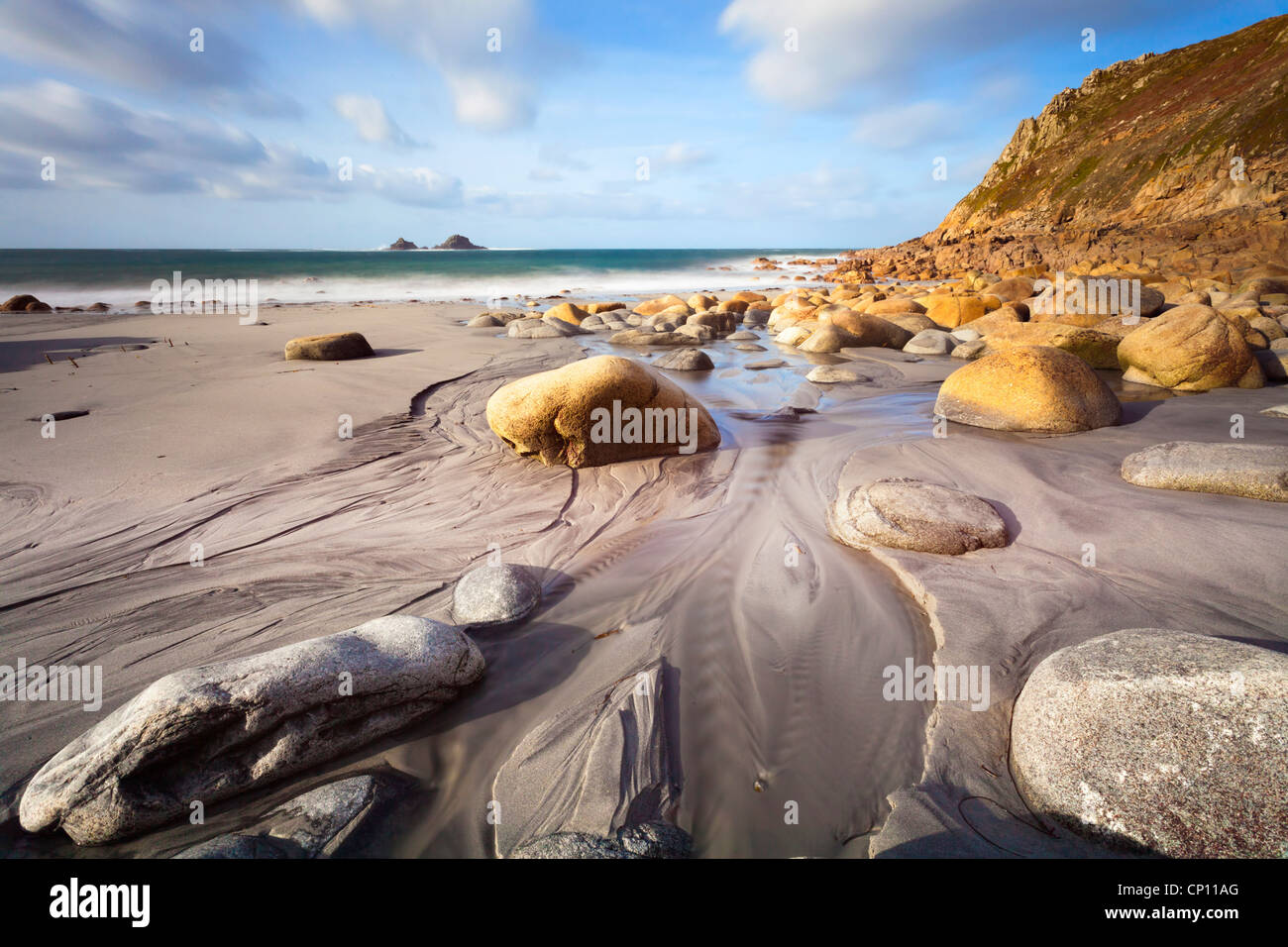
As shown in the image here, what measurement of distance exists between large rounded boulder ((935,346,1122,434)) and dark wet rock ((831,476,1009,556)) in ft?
7.69

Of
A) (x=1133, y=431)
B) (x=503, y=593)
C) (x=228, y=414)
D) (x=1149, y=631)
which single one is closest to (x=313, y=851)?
(x=503, y=593)

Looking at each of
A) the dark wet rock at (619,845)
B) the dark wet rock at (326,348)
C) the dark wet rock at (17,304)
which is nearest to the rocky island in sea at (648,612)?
the dark wet rock at (619,845)

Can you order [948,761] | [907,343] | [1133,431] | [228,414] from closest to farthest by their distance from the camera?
[948,761], [1133,431], [228,414], [907,343]

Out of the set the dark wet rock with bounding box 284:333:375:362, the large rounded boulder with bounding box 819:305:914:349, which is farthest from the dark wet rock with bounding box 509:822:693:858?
the large rounded boulder with bounding box 819:305:914:349

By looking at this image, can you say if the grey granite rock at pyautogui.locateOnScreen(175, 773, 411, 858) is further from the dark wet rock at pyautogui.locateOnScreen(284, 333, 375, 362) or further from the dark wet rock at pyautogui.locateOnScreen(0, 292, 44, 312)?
the dark wet rock at pyautogui.locateOnScreen(0, 292, 44, 312)

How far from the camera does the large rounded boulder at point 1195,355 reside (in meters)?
6.50

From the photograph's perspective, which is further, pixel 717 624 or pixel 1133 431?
pixel 1133 431

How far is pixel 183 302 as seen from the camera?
63.9 feet

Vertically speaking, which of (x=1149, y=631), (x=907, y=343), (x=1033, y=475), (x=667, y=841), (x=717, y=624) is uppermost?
(x=907, y=343)

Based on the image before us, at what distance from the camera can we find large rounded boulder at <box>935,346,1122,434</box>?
5.22 m

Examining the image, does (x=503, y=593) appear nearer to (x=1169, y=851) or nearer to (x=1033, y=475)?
(x=1169, y=851)

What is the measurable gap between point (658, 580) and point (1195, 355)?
25.5 ft
